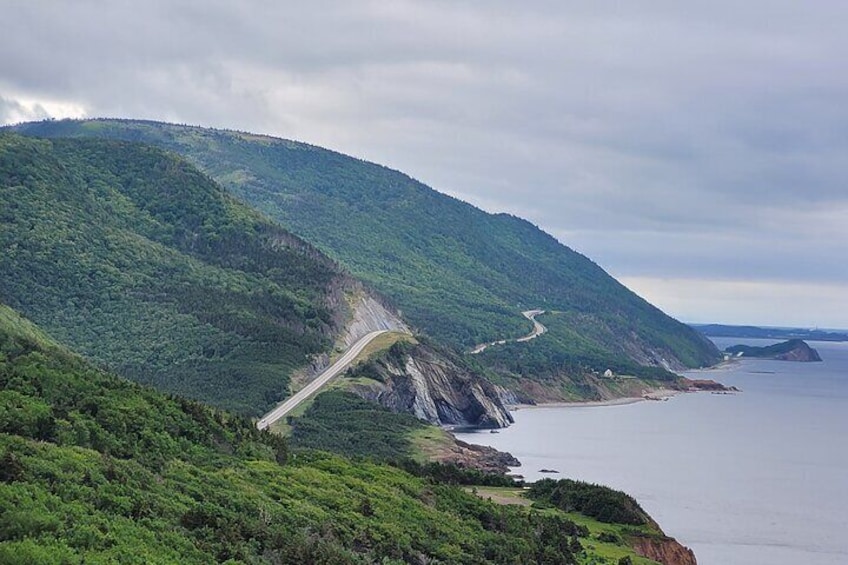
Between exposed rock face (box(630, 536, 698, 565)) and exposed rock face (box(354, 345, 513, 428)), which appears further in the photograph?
exposed rock face (box(354, 345, 513, 428))

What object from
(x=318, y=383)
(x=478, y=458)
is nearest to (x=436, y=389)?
(x=318, y=383)

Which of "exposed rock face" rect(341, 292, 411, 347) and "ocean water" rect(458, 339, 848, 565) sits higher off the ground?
"exposed rock face" rect(341, 292, 411, 347)

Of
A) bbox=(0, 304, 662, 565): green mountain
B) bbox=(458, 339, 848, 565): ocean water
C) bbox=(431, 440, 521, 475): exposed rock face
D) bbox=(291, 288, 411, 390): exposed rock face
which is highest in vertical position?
bbox=(291, 288, 411, 390): exposed rock face

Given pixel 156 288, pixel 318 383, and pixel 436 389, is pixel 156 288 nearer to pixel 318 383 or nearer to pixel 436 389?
pixel 318 383

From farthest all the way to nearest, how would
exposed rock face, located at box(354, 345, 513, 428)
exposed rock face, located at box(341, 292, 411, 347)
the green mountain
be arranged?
exposed rock face, located at box(341, 292, 411, 347), exposed rock face, located at box(354, 345, 513, 428), the green mountain

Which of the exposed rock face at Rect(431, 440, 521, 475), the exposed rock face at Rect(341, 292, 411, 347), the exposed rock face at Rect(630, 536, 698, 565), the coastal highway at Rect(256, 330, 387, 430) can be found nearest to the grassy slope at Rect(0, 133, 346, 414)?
the coastal highway at Rect(256, 330, 387, 430)

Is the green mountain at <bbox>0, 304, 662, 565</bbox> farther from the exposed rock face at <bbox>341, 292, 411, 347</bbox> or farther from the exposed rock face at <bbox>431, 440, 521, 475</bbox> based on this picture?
the exposed rock face at <bbox>341, 292, 411, 347</bbox>

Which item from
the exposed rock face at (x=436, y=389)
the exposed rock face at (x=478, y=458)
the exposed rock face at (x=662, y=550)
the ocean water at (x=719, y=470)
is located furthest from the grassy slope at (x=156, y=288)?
the exposed rock face at (x=662, y=550)
